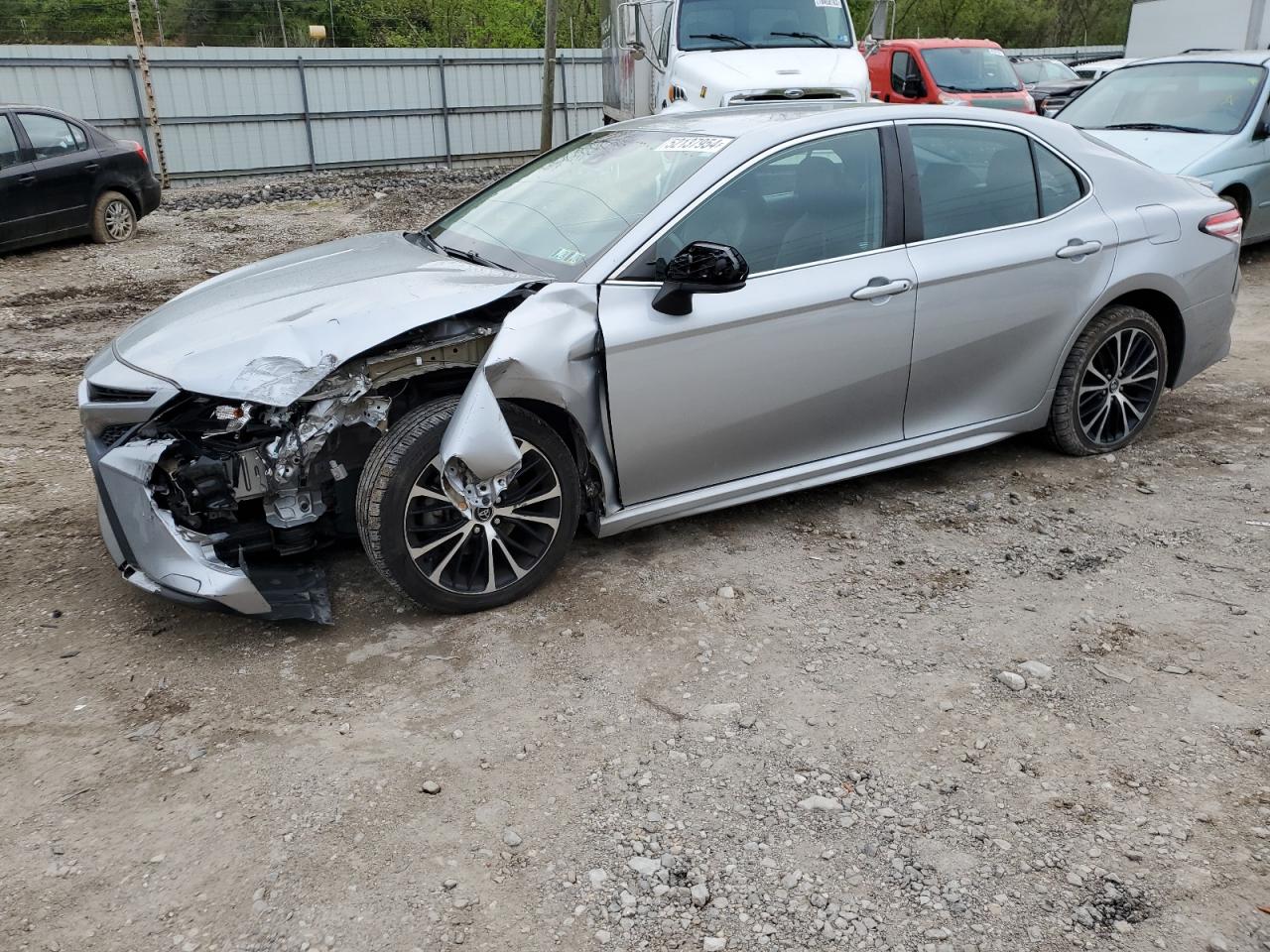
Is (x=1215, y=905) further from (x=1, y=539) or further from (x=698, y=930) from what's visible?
(x=1, y=539)

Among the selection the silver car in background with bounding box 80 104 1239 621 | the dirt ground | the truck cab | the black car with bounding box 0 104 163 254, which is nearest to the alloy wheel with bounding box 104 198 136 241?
the black car with bounding box 0 104 163 254

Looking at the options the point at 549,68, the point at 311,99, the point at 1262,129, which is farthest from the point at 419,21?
the point at 1262,129

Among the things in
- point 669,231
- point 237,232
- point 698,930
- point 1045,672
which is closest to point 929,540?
point 1045,672

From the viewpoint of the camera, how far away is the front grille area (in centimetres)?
350

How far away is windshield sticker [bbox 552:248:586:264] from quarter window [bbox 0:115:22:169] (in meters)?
9.14

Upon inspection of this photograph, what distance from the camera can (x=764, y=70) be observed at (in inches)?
395

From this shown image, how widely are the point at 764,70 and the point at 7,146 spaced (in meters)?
7.63

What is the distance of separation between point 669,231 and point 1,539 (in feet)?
10.1

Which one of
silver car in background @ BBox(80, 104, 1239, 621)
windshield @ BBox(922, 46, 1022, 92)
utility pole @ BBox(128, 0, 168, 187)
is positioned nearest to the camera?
silver car in background @ BBox(80, 104, 1239, 621)

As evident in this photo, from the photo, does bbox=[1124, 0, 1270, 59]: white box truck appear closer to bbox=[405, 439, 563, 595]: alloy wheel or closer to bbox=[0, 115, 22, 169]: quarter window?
bbox=[0, 115, 22, 169]: quarter window

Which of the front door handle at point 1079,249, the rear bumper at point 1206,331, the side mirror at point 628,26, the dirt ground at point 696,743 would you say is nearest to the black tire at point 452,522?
the dirt ground at point 696,743

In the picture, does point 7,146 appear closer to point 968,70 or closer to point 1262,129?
point 1262,129

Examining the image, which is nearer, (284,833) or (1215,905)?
(1215,905)

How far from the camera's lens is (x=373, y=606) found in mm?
3934
